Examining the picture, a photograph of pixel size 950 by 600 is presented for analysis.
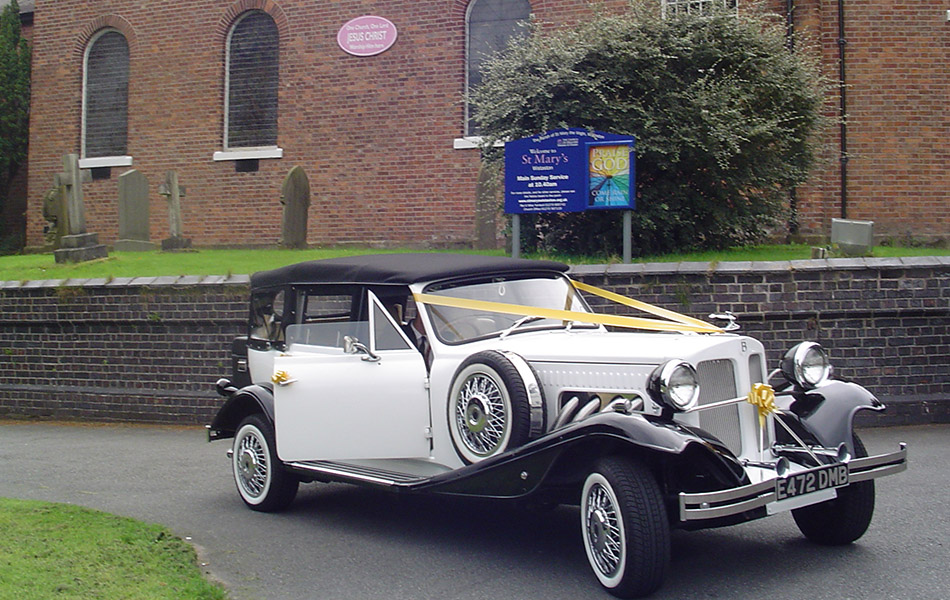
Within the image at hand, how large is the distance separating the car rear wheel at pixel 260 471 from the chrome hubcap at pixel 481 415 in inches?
71.0

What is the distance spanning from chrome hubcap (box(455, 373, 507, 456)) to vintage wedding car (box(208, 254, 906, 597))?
0.04ft

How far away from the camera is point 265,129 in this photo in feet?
67.7

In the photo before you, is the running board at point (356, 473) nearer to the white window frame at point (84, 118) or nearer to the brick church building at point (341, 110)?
the brick church building at point (341, 110)

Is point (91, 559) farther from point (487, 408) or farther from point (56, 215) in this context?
point (56, 215)

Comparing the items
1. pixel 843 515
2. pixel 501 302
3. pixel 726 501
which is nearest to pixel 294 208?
pixel 501 302

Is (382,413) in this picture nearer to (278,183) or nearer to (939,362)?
(939,362)

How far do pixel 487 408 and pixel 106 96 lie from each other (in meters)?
19.6

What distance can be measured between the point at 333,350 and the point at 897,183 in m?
13.2

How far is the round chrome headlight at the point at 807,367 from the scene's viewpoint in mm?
5574

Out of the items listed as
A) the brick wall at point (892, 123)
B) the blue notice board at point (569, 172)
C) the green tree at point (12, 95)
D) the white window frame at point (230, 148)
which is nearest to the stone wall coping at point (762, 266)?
the blue notice board at point (569, 172)

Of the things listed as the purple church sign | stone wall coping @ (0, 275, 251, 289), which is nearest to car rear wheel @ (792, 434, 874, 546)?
stone wall coping @ (0, 275, 251, 289)

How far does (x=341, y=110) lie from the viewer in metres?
19.7

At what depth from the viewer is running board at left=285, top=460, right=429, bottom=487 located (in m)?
5.91

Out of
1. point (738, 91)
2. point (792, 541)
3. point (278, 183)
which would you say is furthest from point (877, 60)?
point (792, 541)
